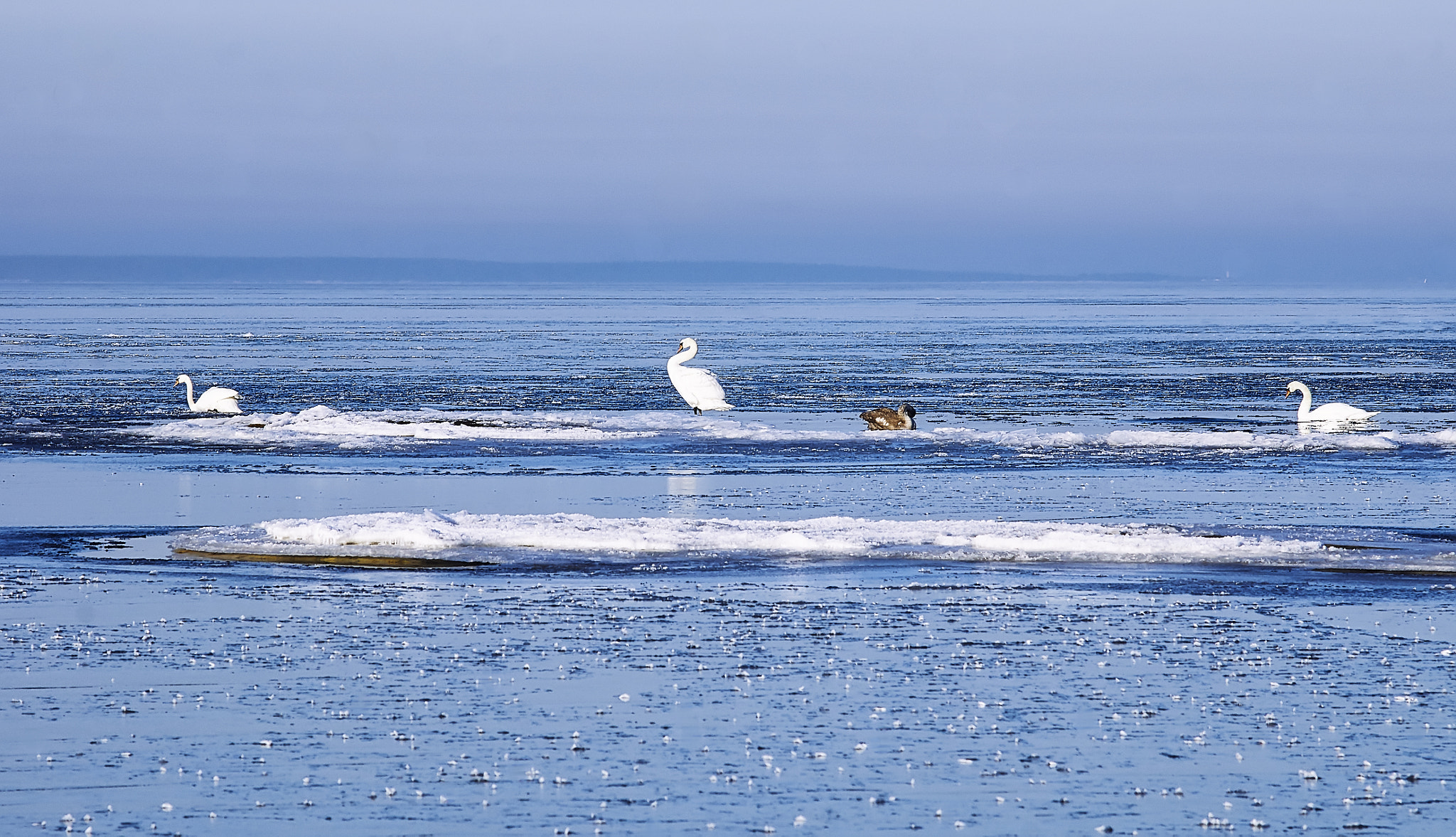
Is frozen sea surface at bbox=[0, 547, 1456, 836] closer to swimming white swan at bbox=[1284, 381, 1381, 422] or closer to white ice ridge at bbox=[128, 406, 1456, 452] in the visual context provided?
white ice ridge at bbox=[128, 406, 1456, 452]

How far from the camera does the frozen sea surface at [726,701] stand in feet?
24.6

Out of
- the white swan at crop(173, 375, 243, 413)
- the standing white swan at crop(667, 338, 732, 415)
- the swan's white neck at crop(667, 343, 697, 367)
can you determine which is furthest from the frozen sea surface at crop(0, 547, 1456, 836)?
the swan's white neck at crop(667, 343, 697, 367)

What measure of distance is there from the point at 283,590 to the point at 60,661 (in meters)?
2.27

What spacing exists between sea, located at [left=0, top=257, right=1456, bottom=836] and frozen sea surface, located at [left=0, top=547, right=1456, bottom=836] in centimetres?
3

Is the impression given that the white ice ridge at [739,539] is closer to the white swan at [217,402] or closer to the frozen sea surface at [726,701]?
the frozen sea surface at [726,701]

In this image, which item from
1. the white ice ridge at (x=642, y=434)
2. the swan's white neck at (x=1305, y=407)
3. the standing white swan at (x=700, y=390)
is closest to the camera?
the white ice ridge at (x=642, y=434)

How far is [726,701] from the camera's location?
30.2 feet

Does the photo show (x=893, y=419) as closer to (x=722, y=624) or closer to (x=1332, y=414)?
(x=1332, y=414)

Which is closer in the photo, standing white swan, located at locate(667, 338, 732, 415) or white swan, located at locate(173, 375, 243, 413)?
white swan, located at locate(173, 375, 243, 413)

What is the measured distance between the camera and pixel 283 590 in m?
12.2

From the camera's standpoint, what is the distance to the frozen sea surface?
7.50 m

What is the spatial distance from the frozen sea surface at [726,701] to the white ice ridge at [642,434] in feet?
33.7

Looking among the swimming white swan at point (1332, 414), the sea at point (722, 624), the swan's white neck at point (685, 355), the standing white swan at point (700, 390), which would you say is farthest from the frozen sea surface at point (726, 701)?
the swan's white neck at point (685, 355)

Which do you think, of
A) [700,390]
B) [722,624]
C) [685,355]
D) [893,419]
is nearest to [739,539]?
[722,624]
